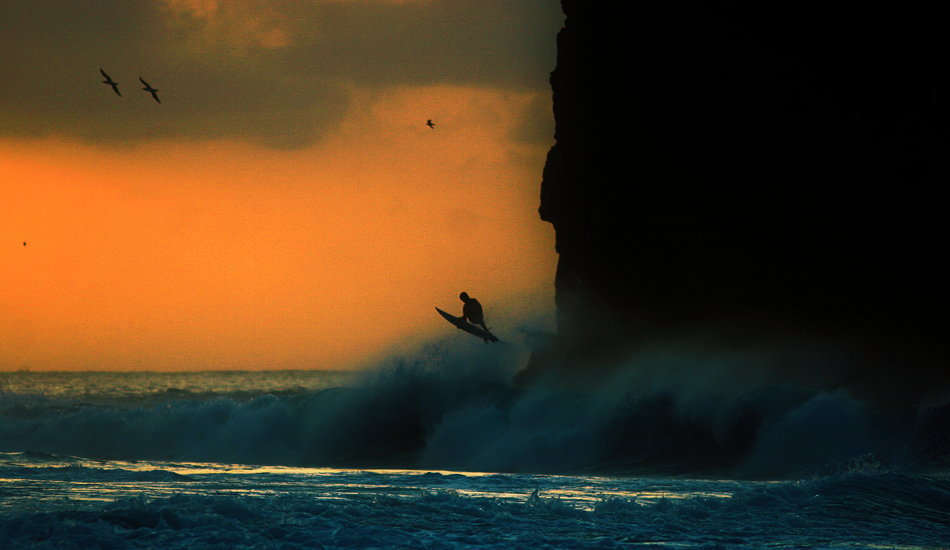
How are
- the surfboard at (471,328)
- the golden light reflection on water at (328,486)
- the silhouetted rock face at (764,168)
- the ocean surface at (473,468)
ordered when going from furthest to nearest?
the silhouetted rock face at (764,168)
the surfboard at (471,328)
the golden light reflection on water at (328,486)
the ocean surface at (473,468)

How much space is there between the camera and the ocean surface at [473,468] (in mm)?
9438

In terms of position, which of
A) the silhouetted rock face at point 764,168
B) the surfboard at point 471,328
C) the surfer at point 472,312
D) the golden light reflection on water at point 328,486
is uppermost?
the silhouetted rock face at point 764,168

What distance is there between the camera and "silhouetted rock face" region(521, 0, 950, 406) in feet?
68.4

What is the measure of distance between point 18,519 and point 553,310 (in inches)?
848

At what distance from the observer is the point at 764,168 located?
22.3 meters

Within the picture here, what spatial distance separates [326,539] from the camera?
29.7ft

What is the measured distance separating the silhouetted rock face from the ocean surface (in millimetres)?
4326

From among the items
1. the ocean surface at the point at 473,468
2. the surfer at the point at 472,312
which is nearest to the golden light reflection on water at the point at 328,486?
the ocean surface at the point at 473,468

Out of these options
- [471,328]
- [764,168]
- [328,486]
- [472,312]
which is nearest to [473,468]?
[472,312]

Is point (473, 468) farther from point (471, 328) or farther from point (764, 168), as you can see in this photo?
point (764, 168)

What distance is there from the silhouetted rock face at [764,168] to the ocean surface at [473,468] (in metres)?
4.33

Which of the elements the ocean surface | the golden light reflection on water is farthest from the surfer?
the golden light reflection on water

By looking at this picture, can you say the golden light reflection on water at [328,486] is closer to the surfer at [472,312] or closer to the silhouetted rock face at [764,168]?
the surfer at [472,312]

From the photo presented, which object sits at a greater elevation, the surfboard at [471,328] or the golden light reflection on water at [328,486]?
the surfboard at [471,328]
